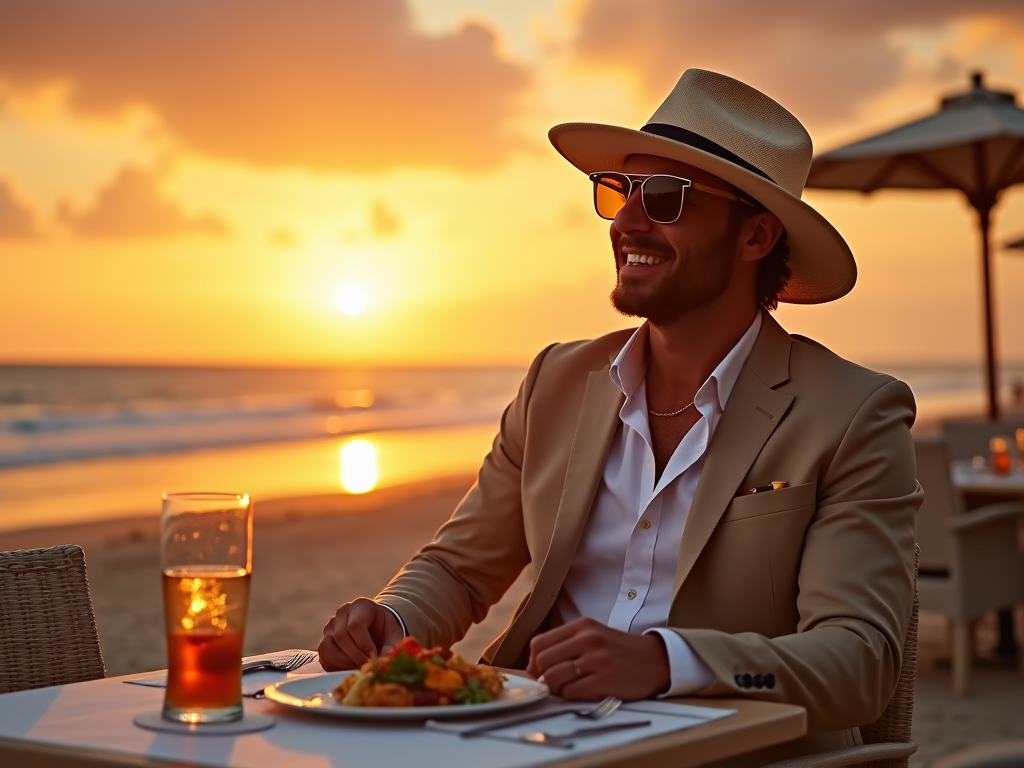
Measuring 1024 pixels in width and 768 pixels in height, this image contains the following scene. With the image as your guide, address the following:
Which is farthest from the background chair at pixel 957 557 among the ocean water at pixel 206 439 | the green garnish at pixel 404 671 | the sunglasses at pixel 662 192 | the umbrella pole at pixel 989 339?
the ocean water at pixel 206 439


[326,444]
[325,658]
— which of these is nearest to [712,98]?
[325,658]

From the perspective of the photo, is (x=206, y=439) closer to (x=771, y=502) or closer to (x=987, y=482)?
(x=987, y=482)

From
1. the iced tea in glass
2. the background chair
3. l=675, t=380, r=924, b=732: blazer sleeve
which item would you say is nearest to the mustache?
l=675, t=380, r=924, b=732: blazer sleeve

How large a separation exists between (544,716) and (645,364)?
119cm

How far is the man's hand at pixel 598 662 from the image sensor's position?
5.45 feet

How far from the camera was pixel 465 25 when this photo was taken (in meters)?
13.2

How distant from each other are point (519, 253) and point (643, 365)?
1590 inches

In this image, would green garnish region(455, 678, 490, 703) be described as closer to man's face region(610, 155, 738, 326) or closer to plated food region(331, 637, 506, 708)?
plated food region(331, 637, 506, 708)

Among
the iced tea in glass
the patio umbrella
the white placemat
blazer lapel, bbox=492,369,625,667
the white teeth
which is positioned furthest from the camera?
the patio umbrella

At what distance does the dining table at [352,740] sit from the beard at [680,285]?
38.2 inches

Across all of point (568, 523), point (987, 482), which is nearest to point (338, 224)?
point (987, 482)

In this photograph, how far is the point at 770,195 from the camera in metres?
2.42

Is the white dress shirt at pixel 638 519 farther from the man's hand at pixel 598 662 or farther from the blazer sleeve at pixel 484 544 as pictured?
the man's hand at pixel 598 662

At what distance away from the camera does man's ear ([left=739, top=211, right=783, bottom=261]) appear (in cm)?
→ 258
